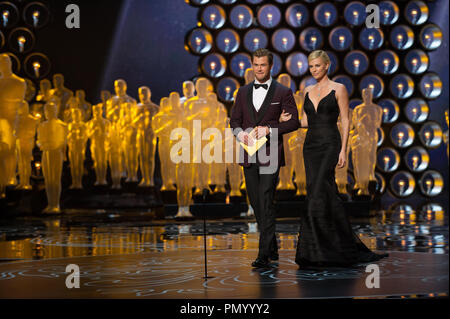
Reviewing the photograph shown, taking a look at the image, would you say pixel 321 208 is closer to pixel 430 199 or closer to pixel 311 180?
pixel 311 180

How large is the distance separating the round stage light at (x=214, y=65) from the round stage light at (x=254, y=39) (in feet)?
1.99

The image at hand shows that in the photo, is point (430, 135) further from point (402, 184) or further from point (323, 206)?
point (323, 206)

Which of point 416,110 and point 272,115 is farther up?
point 416,110

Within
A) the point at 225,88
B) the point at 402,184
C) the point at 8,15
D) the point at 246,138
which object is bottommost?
the point at 402,184

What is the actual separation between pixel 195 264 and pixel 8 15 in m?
9.35

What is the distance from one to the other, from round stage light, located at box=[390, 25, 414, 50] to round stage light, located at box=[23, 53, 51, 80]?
281 inches

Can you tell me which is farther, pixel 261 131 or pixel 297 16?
pixel 297 16

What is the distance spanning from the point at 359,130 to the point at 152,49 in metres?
5.19

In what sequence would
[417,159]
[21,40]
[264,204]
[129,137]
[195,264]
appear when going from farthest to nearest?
1. [417,159]
2. [21,40]
3. [129,137]
4. [195,264]
5. [264,204]

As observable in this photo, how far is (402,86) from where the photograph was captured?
509 inches

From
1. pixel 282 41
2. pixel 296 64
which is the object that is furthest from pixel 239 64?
pixel 296 64

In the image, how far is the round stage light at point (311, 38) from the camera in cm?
→ 1287

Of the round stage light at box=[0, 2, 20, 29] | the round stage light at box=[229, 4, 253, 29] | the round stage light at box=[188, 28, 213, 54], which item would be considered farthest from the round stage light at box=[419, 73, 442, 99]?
the round stage light at box=[0, 2, 20, 29]

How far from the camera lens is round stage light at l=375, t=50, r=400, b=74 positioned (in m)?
12.9
